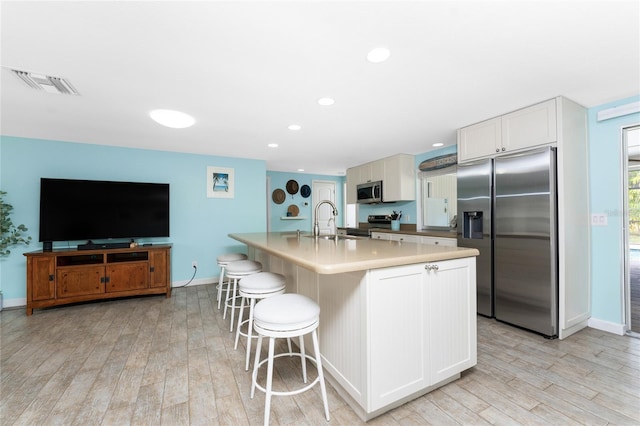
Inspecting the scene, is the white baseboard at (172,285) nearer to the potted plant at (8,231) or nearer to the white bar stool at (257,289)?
the potted plant at (8,231)

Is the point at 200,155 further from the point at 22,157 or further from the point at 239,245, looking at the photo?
the point at 22,157

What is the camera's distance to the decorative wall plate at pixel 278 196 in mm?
6574

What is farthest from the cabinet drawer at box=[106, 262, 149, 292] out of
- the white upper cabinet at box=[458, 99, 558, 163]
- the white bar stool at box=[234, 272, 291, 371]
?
the white upper cabinet at box=[458, 99, 558, 163]

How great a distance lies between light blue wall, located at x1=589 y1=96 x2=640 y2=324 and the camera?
8.33 feet

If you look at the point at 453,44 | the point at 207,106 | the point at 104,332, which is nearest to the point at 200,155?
the point at 207,106

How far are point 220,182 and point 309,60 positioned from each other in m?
3.34

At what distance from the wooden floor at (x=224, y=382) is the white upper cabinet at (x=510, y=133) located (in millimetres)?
1847

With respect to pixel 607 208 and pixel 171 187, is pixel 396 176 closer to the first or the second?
pixel 607 208

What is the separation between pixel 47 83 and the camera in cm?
210

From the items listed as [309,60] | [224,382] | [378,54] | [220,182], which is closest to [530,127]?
[378,54]

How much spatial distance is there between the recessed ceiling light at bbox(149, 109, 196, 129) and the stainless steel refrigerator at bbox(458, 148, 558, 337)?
→ 3.16 m

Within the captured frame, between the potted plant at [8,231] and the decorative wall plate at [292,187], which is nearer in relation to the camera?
the potted plant at [8,231]

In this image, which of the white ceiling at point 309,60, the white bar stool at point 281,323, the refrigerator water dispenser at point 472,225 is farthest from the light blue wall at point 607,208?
the white bar stool at point 281,323

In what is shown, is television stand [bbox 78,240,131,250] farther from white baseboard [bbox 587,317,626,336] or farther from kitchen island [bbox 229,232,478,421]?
white baseboard [bbox 587,317,626,336]
